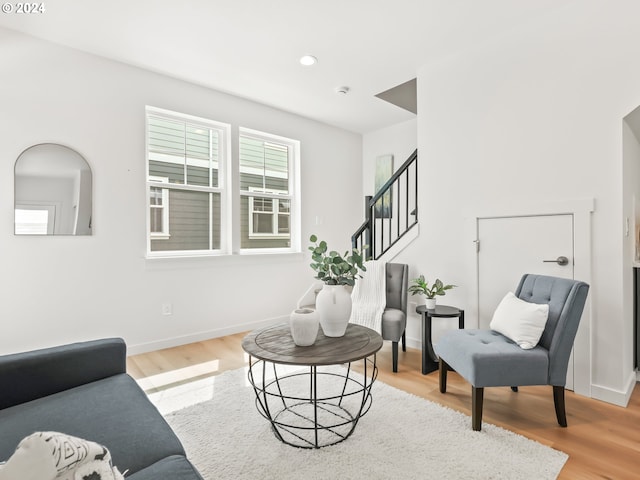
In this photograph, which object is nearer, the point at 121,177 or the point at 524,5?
the point at 524,5

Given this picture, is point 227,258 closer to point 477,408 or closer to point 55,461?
point 477,408

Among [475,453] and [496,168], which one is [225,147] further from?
[475,453]

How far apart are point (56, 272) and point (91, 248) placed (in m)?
0.32

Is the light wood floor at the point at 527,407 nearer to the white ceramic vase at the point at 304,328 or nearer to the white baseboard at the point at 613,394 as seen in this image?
the white baseboard at the point at 613,394

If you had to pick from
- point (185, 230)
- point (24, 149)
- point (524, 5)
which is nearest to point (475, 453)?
point (524, 5)

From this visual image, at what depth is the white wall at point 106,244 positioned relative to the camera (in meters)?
2.78

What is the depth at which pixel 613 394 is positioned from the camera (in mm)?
2299

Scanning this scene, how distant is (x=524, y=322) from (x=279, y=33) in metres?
2.81

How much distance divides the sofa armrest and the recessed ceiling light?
9.19 feet

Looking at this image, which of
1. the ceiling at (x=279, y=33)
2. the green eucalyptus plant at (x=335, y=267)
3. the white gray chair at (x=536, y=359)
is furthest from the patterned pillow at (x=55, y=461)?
the ceiling at (x=279, y=33)

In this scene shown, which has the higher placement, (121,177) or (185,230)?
(121,177)

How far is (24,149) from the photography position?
2797 millimetres

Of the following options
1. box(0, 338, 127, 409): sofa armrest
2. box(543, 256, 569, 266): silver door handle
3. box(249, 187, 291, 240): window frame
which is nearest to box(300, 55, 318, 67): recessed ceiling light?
box(249, 187, 291, 240): window frame

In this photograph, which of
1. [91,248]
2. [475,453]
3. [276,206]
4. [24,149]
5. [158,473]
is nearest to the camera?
[158,473]
